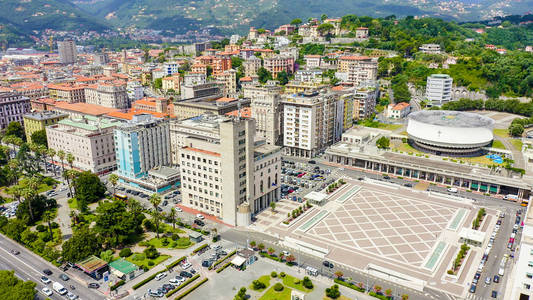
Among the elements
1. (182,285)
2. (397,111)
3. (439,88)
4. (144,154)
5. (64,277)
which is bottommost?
(64,277)

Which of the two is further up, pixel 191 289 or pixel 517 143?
pixel 517 143

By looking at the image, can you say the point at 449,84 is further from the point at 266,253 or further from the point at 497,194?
the point at 266,253

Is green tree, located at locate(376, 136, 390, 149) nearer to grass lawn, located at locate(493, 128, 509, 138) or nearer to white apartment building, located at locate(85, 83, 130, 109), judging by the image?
grass lawn, located at locate(493, 128, 509, 138)

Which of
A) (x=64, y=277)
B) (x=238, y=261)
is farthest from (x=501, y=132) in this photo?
(x=64, y=277)

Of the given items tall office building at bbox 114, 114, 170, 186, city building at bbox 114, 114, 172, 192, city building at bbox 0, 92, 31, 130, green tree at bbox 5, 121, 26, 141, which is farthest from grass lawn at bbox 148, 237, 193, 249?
city building at bbox 0, 92, 31, 130

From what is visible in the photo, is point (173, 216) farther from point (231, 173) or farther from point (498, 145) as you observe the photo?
point (498, 145)

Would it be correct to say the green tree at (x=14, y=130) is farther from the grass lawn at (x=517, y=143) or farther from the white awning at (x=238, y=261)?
the grass lawn at (x=517, y=143)

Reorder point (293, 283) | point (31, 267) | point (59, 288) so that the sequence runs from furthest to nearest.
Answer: point (31, 267) < point (293, 283) < point (59, 288)
